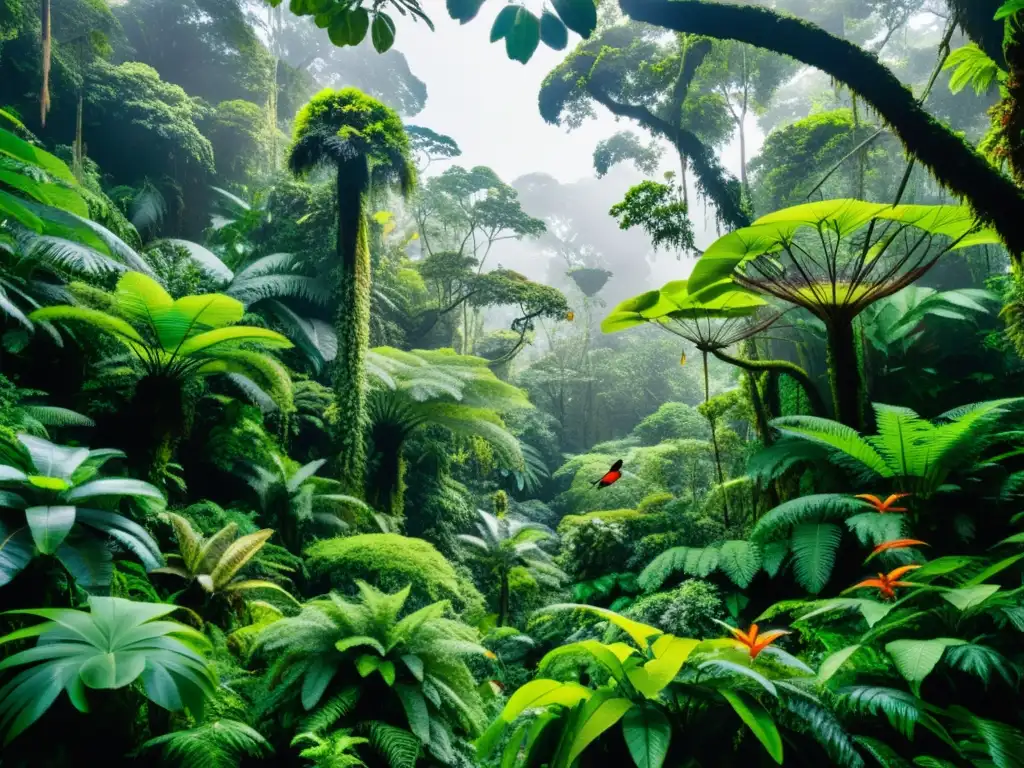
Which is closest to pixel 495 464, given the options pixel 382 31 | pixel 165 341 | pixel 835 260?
pixel 165 341

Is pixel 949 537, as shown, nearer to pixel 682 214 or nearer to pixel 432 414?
pixel 682 214

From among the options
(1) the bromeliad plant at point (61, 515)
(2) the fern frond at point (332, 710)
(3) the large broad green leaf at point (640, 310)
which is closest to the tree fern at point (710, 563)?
(3) the large broad green leaf at point (640, 310)

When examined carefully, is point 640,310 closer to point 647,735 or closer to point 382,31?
point 647,735

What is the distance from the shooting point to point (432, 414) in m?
6.55

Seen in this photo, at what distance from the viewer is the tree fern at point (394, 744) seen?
7.21 ft

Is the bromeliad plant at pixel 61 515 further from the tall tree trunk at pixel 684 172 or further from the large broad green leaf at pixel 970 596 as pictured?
the tall tree trunk at pixel 684 172

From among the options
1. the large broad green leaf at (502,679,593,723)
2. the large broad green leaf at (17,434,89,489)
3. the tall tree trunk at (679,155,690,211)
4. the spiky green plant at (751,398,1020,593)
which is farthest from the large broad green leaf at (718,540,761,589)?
the tall tree trunk at (679,155,690,211)

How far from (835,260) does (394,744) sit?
327cm

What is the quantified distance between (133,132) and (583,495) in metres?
10.4

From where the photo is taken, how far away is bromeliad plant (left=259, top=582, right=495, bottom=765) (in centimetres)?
236

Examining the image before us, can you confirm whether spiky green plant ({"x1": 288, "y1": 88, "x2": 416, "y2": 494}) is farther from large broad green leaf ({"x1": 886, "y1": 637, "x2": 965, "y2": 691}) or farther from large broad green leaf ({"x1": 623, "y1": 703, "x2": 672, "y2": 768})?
large broad green leaf ({"x1": 886, "y1": 637, "x2": 965, "y2": 691})

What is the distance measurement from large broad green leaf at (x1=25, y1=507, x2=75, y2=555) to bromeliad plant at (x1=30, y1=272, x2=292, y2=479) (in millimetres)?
1373

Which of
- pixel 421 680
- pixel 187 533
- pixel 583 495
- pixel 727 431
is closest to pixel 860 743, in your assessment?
pixel 421 680

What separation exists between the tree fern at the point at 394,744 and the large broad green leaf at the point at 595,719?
73cm
